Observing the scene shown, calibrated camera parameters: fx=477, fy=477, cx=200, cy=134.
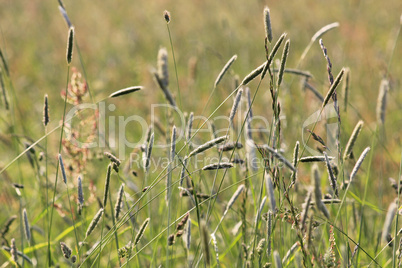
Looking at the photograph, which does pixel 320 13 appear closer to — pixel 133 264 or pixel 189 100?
pixel 189 100

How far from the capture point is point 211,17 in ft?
19.8

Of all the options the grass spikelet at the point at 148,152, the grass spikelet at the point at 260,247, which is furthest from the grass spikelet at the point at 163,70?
the grass spikelet at the point at 260,247

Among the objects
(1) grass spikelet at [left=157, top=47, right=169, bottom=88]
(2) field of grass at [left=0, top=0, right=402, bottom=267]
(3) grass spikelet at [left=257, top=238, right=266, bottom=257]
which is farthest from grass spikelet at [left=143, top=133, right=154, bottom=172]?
(3) grass spikelet at [left=257, top=238, right=266, bottom=257]

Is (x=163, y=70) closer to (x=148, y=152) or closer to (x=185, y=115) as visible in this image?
(x=148, y=152)

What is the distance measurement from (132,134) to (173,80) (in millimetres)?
1477

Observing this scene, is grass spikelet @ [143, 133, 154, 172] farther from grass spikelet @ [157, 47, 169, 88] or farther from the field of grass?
grass spikelet @ [157, 47, 169, 88]

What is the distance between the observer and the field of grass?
5.24 feet

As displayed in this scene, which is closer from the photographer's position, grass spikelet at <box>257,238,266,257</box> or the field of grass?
grass spikelet at <box>257,238,266,257</box>

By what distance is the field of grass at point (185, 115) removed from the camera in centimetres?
160

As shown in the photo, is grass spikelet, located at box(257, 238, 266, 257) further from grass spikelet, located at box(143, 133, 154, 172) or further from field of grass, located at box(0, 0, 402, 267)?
grass spikelet, located at box(143, 133, 154, 172)

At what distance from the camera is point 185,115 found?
152 centimetres

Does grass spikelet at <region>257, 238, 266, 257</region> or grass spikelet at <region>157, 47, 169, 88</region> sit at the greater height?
grass spikelet at <region>157, 47, 169, 88</region>

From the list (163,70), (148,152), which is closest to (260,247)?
(148,152)

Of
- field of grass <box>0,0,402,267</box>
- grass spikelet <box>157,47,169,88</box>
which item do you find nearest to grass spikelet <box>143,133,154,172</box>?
field of grass <box>0,0,402,267</box>
